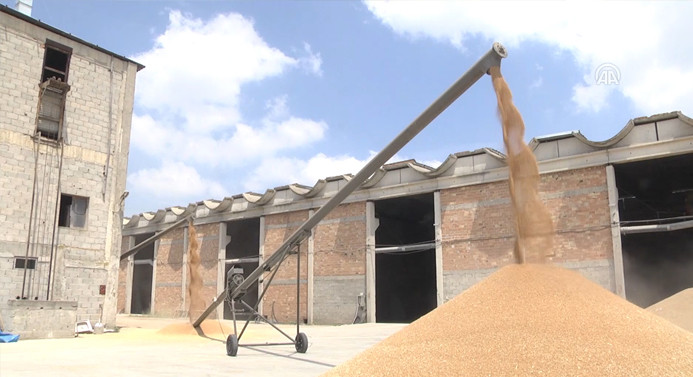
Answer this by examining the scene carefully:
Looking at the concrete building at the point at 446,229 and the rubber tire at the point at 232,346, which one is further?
the concrete building at the point at 446,229

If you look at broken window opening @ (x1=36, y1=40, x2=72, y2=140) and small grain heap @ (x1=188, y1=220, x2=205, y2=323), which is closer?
small grain heap @ (x1=188, y1=220, x2=205, y2=323)

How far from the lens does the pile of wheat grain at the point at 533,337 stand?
14.2 ft

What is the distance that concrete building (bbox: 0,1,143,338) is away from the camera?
1603 centimetres

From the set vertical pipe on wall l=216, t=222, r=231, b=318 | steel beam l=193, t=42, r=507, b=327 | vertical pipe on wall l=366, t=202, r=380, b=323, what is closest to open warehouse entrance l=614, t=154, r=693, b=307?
vertical pipe on wall l=366, t=202, r=380, b=323

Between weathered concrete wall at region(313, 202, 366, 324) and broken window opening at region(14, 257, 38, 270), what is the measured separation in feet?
39.1

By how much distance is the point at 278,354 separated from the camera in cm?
1033

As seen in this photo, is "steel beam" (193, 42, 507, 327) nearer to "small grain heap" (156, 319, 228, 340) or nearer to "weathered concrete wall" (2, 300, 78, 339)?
"small grain heap" (156, 319, 228, 340)

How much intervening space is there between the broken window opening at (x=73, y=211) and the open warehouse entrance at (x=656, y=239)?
2008 centimetres

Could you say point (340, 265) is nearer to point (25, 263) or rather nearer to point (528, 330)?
point (25, 263)

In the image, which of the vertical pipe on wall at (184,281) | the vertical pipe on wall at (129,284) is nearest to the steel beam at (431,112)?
the vertical pipe on wall at (184,281)

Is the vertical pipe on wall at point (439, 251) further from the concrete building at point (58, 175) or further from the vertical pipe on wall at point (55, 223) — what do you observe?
the vertical pipe on wall at point (55, 223)

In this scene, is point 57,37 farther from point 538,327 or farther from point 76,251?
point 538,327

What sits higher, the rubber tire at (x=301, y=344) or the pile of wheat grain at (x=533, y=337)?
the pile of wheat grain at (x=533, y=337)

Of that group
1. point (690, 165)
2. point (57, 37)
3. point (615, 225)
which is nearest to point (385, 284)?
point (615, 225)
